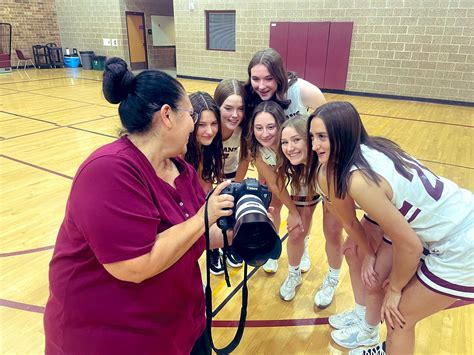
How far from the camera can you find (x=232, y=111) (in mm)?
2205

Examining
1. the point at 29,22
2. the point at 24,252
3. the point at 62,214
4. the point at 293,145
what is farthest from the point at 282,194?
the point at 29,22

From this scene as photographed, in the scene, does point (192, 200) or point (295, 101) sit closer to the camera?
point (192, 200)

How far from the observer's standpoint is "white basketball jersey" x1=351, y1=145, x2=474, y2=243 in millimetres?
1327

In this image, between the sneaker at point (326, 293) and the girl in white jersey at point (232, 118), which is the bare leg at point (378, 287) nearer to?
the sneaker at point (326, 293)

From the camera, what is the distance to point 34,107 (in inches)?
298

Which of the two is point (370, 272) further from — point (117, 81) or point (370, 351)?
point (117, 81)

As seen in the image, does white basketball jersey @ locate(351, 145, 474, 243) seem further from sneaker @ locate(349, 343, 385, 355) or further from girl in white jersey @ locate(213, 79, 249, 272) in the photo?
girl in white jersey @ locate(213, 79, 249, 272)

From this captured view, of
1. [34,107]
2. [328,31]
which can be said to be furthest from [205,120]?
[328,31]

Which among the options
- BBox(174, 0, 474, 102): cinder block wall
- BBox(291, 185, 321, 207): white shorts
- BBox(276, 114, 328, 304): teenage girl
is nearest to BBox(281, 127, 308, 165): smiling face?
BBox(276, 114, 328, 304): teenage girl

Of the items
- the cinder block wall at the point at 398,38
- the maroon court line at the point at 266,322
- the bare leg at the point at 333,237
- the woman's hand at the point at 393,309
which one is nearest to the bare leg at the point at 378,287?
the woman's hand at the point at 393,309

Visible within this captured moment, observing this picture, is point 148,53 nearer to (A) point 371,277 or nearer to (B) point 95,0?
(B) point 95,0

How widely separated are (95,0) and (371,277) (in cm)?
1459

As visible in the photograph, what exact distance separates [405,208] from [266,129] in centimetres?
95

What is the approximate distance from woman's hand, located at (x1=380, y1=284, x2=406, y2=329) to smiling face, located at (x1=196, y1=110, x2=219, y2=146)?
1.23m
